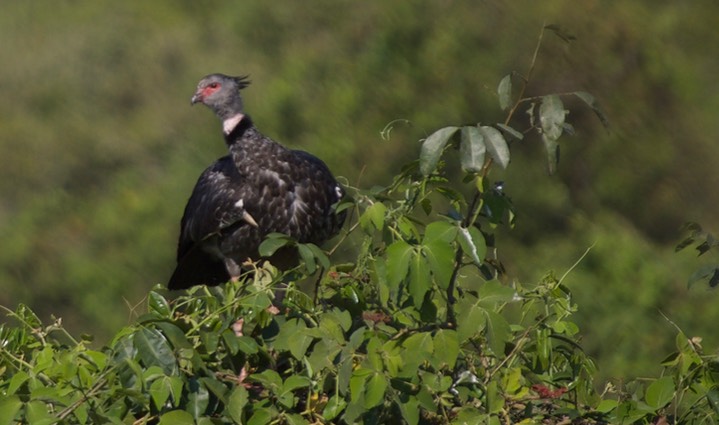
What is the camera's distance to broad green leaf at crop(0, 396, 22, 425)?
2.41 meters

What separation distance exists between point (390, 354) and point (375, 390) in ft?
0.30

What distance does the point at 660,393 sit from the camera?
8.30 feet

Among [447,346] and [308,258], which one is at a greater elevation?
[308,258]

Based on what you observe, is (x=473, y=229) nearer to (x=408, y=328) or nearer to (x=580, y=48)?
(x=408, y=328)

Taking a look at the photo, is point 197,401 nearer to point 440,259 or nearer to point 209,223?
point 440,259

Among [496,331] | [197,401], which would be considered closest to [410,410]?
[496,331]

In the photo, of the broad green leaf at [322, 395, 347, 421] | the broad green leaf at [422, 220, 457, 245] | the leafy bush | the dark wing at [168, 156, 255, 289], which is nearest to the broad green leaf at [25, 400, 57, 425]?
the leafy bush

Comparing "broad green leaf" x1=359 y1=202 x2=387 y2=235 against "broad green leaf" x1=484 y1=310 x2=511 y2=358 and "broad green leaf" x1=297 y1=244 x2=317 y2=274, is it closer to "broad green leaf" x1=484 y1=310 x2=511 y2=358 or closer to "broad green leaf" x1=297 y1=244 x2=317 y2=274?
"broad green leaf" x1=297 y1=244 x2=317 y2=274

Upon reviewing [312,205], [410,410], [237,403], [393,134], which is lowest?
[393,134]

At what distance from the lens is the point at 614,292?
6309 millimetres

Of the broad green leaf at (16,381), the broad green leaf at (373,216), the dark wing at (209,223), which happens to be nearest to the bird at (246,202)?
the dark wing at (209,223)

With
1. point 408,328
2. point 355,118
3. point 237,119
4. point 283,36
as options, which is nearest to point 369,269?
point 408,328

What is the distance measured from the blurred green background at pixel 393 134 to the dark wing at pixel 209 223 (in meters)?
1.64

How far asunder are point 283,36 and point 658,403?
5.38 m
